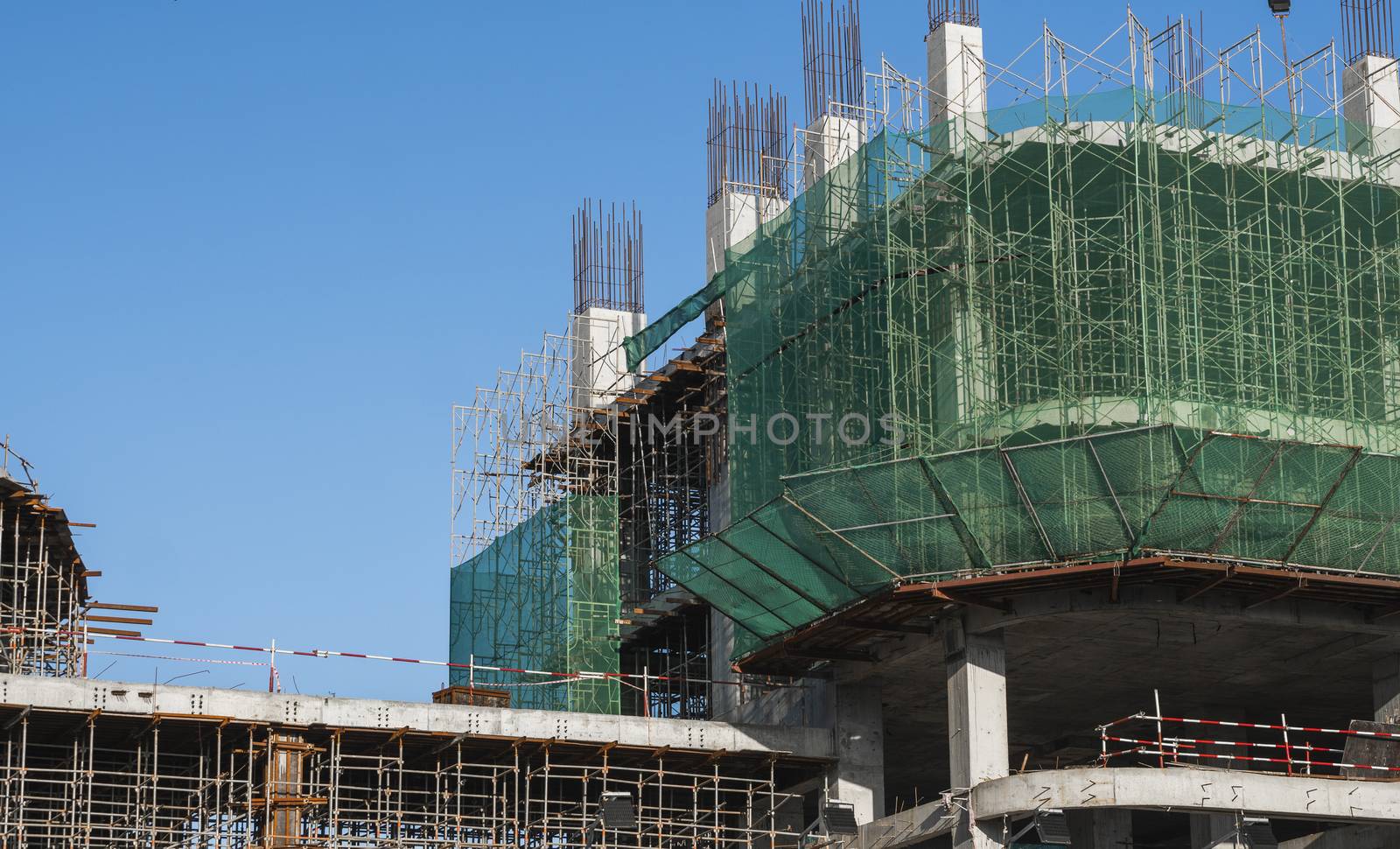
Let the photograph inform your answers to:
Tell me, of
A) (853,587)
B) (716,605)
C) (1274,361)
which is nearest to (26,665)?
(716,605)

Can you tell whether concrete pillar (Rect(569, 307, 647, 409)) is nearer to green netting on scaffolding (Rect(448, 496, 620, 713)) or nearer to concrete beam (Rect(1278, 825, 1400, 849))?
green netting on scaffolding (Rect(448, 496, 620, 713))

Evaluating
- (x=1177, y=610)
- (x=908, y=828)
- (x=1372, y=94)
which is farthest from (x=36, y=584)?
(x=1372, y=94)

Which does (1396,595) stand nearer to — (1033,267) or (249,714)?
(1033,267)

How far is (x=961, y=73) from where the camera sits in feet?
152

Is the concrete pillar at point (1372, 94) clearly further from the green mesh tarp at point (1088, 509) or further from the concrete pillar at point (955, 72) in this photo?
the green mesh tarp at point (1088, 509)

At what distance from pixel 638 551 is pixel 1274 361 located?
24.4 m

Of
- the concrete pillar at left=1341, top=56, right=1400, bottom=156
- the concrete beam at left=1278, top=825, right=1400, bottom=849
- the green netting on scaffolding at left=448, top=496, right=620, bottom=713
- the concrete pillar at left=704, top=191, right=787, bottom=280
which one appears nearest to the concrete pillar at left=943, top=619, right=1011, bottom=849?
the concrete beam at left=1278, top=825, right=1400, bottom=849

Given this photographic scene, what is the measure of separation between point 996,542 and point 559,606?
62.0ft

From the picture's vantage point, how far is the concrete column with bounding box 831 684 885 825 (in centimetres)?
4544

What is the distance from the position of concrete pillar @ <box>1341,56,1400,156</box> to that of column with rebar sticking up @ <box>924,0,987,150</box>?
7.81 meters

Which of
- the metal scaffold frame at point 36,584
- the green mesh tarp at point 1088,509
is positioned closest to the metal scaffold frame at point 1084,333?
the green mesh tarp at point 1088,509

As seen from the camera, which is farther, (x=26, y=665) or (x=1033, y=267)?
(x=26, y=665)

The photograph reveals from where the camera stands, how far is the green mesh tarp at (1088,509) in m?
38.1

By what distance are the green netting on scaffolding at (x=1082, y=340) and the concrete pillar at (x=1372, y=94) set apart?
3642mm
